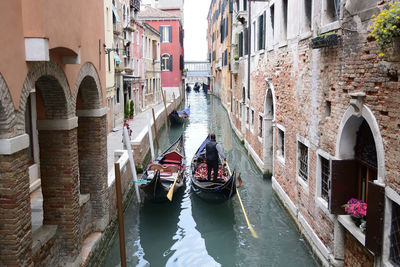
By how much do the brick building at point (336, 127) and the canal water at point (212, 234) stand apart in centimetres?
38

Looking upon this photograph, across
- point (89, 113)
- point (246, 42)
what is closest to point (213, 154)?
point (89, 113)

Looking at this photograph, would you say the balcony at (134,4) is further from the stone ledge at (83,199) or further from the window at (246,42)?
the stone ledge at (83,199)

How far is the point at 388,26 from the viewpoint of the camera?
3570 millimetres

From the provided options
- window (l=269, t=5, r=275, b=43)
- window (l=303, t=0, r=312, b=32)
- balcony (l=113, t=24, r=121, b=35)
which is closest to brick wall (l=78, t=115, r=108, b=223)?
window (l=303, t=0, r=312, b=32)

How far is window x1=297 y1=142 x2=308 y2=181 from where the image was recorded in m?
7.19

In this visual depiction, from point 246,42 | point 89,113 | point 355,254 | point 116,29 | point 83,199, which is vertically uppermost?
point 116,29

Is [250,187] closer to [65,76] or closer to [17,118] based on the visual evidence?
[65,76]

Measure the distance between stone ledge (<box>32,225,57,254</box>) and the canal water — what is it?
158 centimetres

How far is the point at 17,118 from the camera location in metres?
3.65

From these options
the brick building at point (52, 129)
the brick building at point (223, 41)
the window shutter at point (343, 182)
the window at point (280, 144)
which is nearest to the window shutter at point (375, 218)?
the window shutter at point (343, 182)

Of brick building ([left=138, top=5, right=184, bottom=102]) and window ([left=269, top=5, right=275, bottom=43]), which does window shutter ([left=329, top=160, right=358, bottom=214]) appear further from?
brick building ([left=138, top=5, right=184, bottom=102])

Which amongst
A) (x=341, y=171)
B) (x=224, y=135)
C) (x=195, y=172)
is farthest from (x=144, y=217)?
(x=224, y=135)

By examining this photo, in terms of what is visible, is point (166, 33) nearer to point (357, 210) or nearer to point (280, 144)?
point (280, 144)

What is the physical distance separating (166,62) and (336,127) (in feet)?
102
